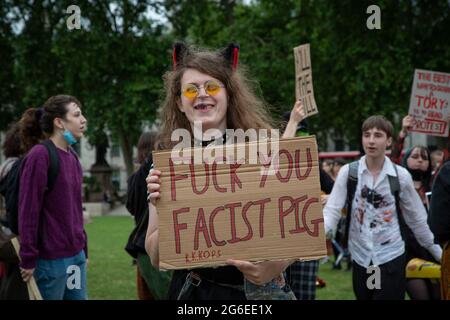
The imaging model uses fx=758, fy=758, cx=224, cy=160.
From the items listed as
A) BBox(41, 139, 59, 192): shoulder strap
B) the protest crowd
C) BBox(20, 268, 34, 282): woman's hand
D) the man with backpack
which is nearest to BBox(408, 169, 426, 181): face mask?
the protest crowd

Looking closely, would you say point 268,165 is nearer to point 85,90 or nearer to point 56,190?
point 56,190

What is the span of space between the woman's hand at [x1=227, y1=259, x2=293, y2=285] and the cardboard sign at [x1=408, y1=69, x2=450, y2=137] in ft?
21.3

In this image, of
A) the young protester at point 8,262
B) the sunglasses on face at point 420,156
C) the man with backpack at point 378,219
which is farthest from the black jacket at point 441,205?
the sunglasses on face at point 420,156

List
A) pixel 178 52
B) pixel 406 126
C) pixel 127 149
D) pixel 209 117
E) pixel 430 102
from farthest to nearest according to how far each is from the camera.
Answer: pixel 127 149 < pixel 430 102 < pixel 406 126 < pixel 178 52 < pixel 209 117

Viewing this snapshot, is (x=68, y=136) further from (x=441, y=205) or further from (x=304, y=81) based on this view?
(x=441, y=205)

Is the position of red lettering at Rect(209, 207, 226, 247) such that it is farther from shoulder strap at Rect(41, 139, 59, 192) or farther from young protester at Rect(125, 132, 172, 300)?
shoulder strap at Rect(41, 139, 59, 192)

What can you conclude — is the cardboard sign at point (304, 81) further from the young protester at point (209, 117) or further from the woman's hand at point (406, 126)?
the young protester at point (209, 117)

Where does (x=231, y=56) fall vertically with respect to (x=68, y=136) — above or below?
above

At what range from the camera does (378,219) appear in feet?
20.2

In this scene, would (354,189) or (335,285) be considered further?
(335,285)

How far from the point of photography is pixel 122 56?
29.0 meters

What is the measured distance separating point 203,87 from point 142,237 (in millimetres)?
2403

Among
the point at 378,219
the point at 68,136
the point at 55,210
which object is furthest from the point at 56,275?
the point at 378,219
